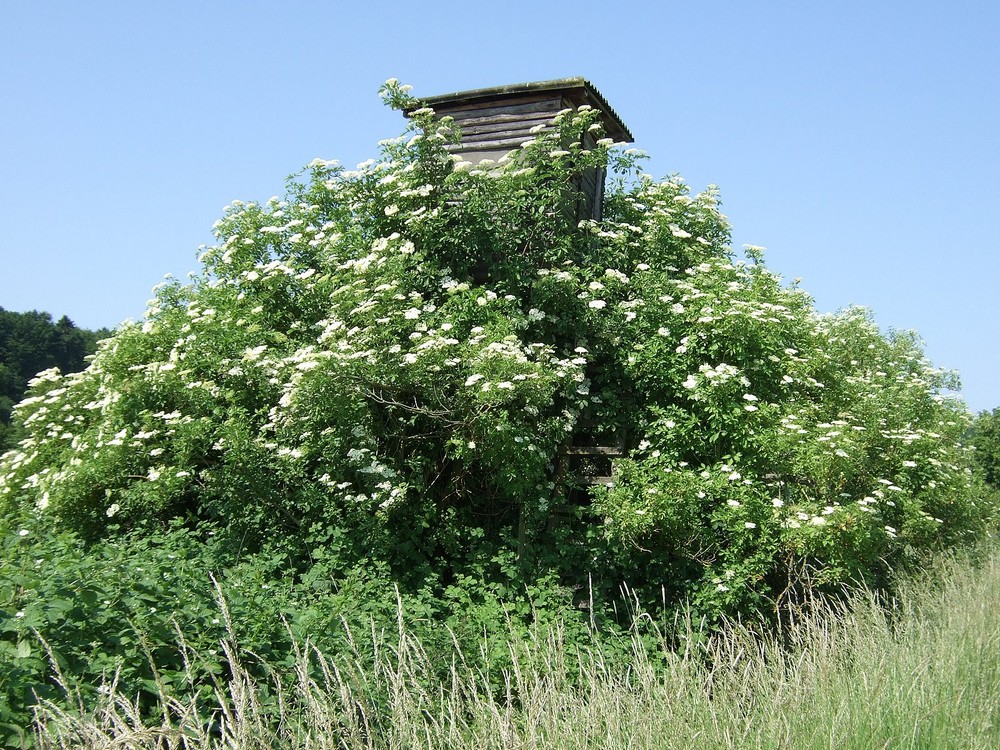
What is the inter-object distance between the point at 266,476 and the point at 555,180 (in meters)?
3.61

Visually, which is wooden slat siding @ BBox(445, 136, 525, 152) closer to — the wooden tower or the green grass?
the wooden tower

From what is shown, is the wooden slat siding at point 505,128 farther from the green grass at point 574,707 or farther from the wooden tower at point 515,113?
the green grass at point 574,707

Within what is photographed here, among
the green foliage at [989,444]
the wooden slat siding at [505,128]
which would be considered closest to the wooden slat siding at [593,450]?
the wooden slat siding at [505,128]

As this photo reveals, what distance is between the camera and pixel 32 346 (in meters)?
41.7

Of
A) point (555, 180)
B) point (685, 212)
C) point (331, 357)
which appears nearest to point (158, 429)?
point (331, 357)

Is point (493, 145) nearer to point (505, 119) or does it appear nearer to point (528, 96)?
point (505, 119)

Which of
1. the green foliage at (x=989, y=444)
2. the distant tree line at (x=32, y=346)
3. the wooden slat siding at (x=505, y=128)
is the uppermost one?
the distant tree line at (x=32, y=346)

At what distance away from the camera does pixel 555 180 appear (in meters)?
7.65

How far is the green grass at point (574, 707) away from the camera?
299 centimetres

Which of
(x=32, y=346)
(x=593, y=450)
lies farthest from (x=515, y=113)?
(x=32, y=346)

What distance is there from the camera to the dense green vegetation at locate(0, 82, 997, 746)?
20.7 ft

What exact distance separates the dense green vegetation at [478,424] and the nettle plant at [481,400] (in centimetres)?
3

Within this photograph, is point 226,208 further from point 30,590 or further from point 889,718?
point 889,718

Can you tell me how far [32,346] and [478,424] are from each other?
42.2m
